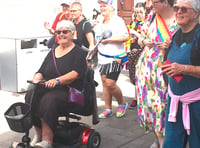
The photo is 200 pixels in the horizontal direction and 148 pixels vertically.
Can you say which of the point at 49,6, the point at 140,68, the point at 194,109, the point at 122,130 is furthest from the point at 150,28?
the point at 49,6

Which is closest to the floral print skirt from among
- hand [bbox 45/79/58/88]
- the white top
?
hand [bbox 45/79/58/88]

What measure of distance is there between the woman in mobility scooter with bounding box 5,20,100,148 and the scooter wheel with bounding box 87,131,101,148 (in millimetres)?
18

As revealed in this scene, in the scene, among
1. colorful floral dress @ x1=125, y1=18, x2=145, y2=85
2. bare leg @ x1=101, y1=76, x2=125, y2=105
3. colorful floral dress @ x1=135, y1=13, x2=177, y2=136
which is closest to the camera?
colorful floral dress @ x1=135, y1=13, x2=177, y2=136

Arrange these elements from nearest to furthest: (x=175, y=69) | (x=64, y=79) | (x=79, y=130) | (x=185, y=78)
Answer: (x=175, y=69) < (x=185, y=78) < (x=64, y=79) < (x=79, y=130)

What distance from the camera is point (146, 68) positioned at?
4.40 meters

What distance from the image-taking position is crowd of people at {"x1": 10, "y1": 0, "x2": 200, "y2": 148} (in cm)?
331

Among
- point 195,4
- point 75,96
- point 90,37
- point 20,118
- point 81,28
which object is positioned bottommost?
point 20,118

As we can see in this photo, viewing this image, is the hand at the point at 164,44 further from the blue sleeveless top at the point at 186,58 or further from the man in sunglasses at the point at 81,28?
the man in sunglasses at the point at 81,28

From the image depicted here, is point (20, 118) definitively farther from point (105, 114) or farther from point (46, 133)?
point (105, 114)

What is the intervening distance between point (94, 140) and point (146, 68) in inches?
45.3

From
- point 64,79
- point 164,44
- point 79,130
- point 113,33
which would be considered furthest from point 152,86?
point 113,33

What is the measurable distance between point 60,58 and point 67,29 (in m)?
0.35

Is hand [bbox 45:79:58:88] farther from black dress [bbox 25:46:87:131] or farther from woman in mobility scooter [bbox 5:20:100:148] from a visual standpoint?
black dress [bbox 25:46:87:131]

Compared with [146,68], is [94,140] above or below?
below
